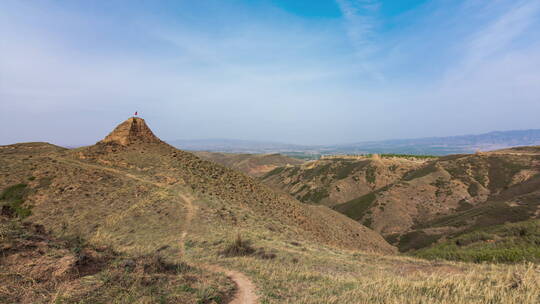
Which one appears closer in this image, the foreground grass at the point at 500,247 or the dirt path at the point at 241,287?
the dirt path at the point at 241,287

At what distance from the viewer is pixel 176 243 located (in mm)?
17703

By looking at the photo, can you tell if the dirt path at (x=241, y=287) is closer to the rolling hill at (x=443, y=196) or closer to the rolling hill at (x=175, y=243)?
the rolling hill at (x=175, y=243)

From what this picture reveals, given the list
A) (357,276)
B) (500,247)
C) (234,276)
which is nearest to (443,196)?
(500,247)

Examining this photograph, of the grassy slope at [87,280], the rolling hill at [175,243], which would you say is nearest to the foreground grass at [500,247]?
the rolling hill at [175,243]

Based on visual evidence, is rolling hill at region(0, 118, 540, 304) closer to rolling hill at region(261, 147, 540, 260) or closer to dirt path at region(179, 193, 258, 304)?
dirt path at region(179, 193, 258, 304)

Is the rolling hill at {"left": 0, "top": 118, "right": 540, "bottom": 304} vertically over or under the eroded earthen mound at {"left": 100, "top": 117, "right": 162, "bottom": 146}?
under

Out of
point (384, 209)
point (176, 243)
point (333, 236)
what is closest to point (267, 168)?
point (384, 209)

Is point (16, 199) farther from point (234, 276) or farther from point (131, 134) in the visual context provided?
point (234, 276)

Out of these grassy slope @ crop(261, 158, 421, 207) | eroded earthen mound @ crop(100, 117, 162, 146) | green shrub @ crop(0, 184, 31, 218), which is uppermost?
eroded earthen mound @ crop(100, 117, 162, 146)

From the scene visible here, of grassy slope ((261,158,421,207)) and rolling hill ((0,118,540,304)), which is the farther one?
grassy slope ((261,158,421,207))

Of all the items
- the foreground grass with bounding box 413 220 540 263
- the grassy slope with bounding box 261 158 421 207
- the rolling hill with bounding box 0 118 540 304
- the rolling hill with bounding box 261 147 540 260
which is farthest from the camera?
the grassy slope with bounding box 261 158 421 207

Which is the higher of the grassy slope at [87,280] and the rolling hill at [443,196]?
the grassy slope at [87,280]

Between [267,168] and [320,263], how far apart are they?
6694 inches

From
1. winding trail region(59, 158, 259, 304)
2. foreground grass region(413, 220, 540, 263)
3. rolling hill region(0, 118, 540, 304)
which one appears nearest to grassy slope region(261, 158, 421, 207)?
rolling hill region(0, 118, 540, 304)
